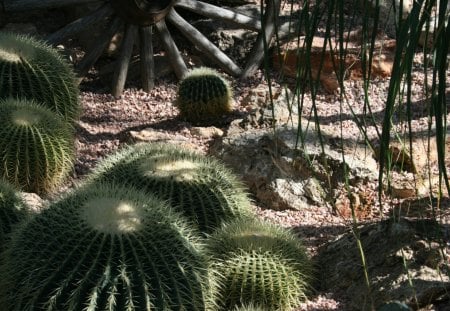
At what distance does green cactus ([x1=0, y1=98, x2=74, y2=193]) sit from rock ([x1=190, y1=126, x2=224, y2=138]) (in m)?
1.31

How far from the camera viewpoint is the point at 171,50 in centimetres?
661

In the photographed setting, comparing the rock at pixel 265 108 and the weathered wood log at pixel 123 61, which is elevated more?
the weathered wood log at pixel 123 61

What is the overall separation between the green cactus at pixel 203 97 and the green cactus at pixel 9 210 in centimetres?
264

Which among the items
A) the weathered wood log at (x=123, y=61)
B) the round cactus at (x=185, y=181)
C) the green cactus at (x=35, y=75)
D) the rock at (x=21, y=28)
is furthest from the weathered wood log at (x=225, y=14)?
the round cactus at (x=185, y=181)

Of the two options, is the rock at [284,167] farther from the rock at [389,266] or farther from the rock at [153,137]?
the rock at [389,266]

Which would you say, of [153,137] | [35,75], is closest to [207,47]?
[153,137]

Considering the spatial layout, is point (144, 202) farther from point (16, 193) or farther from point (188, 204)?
point (16, 193)

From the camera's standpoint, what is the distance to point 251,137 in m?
4.86

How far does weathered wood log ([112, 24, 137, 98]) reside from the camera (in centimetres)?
636

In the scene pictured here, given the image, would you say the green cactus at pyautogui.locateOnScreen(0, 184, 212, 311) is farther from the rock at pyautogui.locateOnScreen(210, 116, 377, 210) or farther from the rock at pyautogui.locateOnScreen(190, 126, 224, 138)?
the rock at pyautogui.locateOnScreen(190, 126, 224, 138)

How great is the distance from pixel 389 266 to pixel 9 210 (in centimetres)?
157

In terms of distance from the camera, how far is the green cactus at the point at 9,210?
3.16 metres

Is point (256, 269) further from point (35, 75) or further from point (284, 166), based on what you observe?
point (35, 75)

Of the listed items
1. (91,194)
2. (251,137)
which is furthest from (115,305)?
(251,137)
